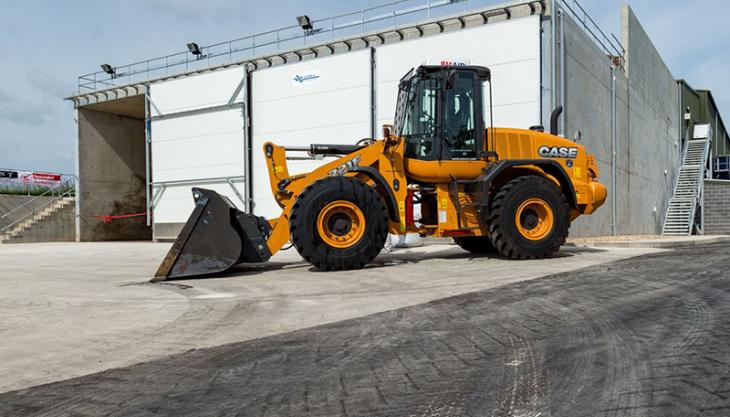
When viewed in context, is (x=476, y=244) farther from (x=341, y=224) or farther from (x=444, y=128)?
(x=341, y=224)

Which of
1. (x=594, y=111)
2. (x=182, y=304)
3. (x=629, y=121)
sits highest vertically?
(x=629, y=121)

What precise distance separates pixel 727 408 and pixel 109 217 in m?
29.1

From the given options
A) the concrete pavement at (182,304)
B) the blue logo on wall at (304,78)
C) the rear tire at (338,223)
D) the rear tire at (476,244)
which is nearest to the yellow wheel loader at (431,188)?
the rear tire at (338,223)

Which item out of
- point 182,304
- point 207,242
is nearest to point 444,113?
point 207,242

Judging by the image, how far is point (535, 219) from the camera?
32.3ft

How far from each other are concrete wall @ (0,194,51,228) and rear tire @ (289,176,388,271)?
24713 mm

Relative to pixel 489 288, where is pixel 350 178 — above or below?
above

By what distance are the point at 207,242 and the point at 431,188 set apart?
4035 mm

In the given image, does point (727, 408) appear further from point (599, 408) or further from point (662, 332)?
point (662, 332)

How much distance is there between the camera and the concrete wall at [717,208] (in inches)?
1226

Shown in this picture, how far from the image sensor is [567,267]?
857 cm

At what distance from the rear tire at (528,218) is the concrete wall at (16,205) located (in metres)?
26.5

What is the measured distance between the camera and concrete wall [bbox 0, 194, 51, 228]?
2725cm

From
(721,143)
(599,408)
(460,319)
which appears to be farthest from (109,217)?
(721,143)
